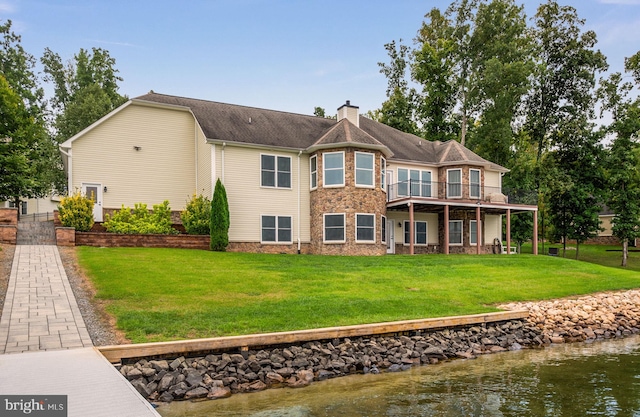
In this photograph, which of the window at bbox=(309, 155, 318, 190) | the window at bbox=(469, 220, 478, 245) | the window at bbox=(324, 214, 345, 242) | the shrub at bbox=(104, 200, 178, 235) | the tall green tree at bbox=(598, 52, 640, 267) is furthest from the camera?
the tall green tree at bbox=(598, 52, 640, 267)

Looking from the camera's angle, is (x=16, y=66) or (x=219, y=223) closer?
(x=219, y=223)

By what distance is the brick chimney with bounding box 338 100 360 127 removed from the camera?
962 inches

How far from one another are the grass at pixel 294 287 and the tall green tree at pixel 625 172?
47.3 ft

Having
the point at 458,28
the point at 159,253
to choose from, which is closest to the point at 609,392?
the point at 159,253

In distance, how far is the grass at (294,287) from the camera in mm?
9250

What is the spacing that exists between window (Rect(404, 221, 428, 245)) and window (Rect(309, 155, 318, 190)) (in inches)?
246

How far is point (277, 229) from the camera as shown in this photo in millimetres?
21391

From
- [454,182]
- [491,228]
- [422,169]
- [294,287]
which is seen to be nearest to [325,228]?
[422,169]

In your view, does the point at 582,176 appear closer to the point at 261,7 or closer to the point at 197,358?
the point at 261,7

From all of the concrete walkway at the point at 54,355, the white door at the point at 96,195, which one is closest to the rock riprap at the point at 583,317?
the concrete walkway at the point at 54,355

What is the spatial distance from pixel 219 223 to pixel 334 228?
17.4 ft

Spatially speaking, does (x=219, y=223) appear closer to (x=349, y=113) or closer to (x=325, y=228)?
(x=325, y=228)

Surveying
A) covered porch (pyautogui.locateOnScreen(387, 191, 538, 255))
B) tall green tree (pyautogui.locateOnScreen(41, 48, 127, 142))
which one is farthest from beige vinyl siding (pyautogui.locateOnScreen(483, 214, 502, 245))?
tall green tree (pyautogui.locateOnScreen(41, 48, 127, 142))

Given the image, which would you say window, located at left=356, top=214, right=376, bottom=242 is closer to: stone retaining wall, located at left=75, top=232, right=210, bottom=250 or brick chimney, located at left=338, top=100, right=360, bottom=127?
brick chimney, located at left=338, top=100, right=360, bottom=127
